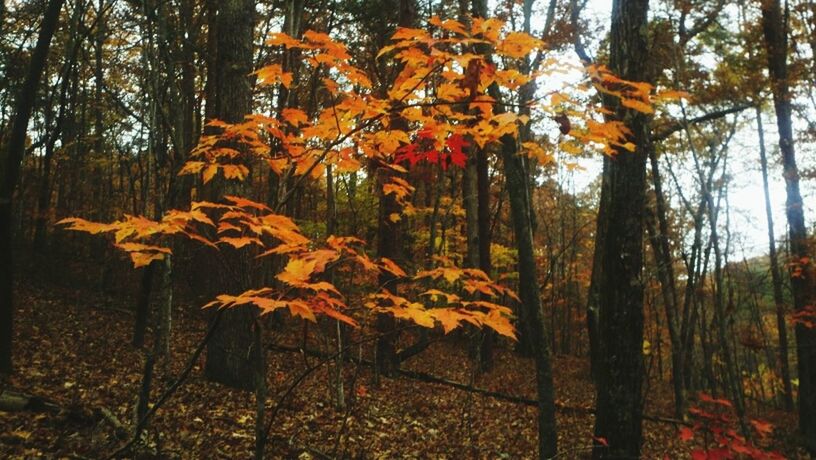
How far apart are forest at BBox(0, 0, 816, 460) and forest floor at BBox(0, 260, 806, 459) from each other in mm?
57

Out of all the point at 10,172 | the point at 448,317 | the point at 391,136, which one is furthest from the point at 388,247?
the point at 448,317

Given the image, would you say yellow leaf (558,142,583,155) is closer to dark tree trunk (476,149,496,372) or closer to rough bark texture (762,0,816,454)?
rough bark texture (762,0,816,454)

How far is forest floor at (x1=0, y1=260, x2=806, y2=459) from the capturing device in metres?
4.72

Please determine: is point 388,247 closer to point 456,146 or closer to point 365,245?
point 365,245

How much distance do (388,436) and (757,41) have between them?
1194 centimetres

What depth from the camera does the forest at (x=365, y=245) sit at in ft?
9.66

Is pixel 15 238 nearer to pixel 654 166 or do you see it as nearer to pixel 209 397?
pixel 209 397

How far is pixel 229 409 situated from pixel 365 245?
3137 mm

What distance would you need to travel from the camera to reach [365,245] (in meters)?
7.82

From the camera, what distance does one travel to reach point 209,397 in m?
6.36

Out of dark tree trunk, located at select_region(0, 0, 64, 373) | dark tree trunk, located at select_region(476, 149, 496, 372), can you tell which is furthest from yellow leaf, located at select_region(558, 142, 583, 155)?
dark tree trunk, located at select_region(476, 149, 496, 372)

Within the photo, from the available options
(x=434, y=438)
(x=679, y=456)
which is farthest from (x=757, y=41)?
(x=434, y=438)

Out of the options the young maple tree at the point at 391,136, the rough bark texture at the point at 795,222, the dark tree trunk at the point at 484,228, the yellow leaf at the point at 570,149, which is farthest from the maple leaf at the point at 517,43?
the dark tree trunk at the point at 484,228

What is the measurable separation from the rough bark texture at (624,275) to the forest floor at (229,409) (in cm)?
44
